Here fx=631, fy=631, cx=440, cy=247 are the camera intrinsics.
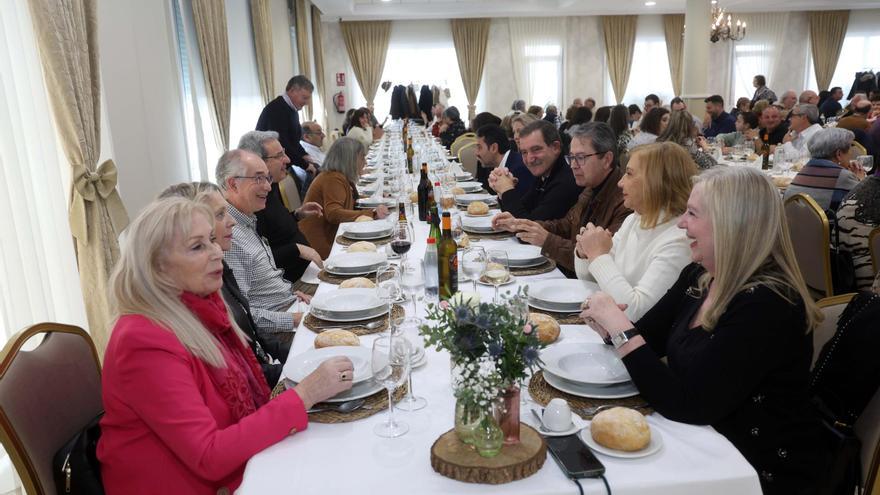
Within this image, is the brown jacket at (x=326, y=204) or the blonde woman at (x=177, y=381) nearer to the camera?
the blonde woman at (x=177, y=381)

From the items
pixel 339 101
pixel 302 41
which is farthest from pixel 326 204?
pixel 339 101

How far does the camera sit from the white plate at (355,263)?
2.61 metres

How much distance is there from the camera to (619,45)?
47.7 ft

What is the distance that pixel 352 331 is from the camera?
1.98 metres

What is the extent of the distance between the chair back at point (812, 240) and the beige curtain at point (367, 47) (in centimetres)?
1184

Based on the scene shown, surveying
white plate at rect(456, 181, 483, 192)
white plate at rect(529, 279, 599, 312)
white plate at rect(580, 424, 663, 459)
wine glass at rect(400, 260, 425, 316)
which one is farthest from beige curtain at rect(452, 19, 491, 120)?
white plate at rect(580, 424, 663, 459)

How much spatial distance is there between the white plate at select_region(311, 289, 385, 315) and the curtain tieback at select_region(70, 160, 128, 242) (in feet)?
4.60

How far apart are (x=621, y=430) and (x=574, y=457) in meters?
0.11

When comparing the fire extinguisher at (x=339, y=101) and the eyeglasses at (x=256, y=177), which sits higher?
the fire extinguisher at (x=339, y=101)

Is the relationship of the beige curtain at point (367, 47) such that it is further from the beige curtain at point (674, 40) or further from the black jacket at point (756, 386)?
the black jacket at point (756, 386)

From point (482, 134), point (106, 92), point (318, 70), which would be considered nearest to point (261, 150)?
point (106, 92)

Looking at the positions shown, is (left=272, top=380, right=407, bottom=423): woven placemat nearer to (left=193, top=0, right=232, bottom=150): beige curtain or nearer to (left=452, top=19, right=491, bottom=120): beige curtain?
(left=193, top=0, right=232, bottom=150): beige curtain

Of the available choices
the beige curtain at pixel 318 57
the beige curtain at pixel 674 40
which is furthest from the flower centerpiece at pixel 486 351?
the beige curtain at pixel 674 40

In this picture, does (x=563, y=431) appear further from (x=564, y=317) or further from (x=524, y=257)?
(x=524, y=257)
